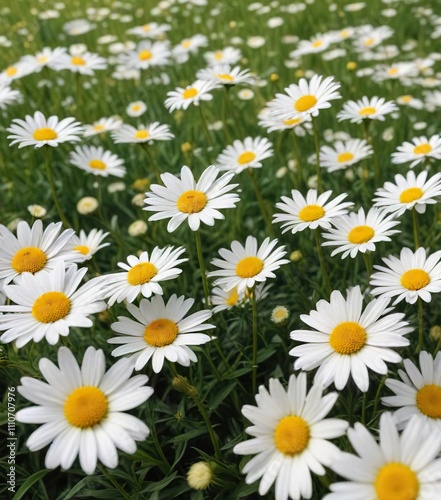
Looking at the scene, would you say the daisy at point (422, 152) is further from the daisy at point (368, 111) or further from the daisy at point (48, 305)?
the daisy at point (48, 305)

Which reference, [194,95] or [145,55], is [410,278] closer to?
[194,95]

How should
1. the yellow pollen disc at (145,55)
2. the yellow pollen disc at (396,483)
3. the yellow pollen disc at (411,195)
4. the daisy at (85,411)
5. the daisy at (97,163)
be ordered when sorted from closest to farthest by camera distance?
the yellow pollen disc at (396,483) → the daisy at (85,411) → the yellow pollen disc at (411,195) → the daisy at (97,163) → the yellow pollen disc at (145,55)

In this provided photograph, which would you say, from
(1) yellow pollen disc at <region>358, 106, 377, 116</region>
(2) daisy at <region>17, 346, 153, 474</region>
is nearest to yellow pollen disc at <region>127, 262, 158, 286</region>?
(2) daisy at <region>17, 346, 153, 474</region>

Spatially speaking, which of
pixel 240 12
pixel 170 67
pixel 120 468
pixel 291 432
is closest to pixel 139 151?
pixel 170 67

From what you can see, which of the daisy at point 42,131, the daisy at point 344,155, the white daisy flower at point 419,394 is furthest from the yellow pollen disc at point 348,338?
the daisy at point 42,131

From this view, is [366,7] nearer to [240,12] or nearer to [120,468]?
[240,12]

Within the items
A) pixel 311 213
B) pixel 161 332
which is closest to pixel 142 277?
pixel 161 332

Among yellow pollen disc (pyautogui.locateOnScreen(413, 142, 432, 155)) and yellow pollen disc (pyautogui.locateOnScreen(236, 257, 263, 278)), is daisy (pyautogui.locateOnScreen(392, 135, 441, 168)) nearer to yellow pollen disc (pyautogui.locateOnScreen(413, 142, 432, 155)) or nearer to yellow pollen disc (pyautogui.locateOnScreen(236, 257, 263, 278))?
yellow pollen disc (pyautogui.locateOnScreen(413, 142, 432, 155))
